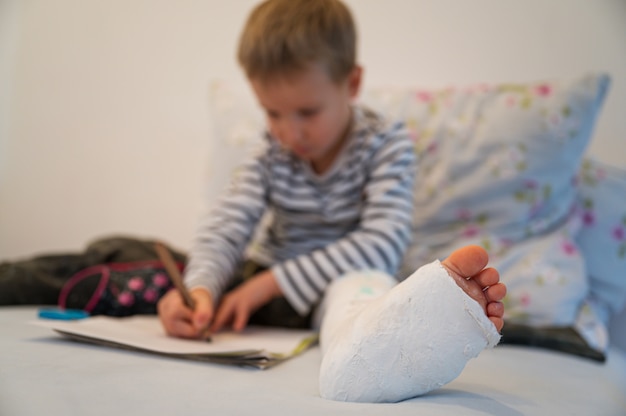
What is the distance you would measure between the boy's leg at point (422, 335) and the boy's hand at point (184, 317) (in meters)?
0.27

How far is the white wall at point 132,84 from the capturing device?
4.04ft

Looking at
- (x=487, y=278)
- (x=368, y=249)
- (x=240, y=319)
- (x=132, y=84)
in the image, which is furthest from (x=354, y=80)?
(x=132, y=84)

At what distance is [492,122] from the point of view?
97 cm

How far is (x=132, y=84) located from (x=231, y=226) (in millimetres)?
728

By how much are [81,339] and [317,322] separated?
0.33 meters

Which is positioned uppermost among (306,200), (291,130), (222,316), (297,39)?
(297,39)

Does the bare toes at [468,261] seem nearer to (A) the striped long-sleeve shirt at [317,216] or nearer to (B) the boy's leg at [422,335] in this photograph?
(B) the boy's leg at [422,335]

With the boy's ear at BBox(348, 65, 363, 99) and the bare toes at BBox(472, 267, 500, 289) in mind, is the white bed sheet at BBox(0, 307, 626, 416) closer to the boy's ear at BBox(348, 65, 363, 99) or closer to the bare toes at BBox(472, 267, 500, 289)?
the bare toes at BBox(472, 267, 500, 289)

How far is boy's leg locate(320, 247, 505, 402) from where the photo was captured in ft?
1.38

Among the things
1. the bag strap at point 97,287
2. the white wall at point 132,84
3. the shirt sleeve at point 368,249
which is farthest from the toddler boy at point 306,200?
the white wall at point 132,84

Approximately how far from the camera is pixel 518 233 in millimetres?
936

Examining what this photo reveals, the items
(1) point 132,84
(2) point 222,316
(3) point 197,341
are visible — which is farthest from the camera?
(1) point 132,84

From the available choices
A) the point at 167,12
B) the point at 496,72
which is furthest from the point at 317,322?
the point at 167,12

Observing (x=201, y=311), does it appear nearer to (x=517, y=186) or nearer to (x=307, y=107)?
(x=307, y=107)
